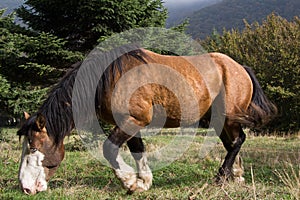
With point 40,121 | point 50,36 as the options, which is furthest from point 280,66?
point 40,121

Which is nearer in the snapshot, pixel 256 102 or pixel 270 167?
pixel 256 102

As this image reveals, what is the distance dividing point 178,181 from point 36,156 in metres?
2.00

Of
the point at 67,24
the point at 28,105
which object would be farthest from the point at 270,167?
the point at 28,105

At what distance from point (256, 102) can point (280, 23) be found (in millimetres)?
20260

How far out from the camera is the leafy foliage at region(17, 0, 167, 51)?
24.5 feet

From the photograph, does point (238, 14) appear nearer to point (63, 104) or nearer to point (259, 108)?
point (259, 108)

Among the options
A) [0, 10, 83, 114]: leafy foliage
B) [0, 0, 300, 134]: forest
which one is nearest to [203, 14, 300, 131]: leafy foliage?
[0, 0, 300, 134]: forest

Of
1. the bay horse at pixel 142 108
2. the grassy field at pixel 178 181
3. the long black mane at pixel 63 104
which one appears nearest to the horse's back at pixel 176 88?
the bay horse at pixel 142 108

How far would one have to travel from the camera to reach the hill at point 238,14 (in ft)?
250

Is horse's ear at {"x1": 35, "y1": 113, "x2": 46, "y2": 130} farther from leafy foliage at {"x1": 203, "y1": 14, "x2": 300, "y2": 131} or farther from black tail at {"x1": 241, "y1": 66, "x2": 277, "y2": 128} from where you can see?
leafy foliage at {"x1": 203, "y1": 14, "x2": 300, "y2": 131}

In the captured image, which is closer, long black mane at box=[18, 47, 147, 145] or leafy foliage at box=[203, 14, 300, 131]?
long black mane at box=[18, 47, 147, 145]

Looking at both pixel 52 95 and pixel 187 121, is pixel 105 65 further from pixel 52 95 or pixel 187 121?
pixel 187 121

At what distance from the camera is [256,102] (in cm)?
500

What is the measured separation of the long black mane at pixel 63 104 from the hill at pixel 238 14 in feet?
234
